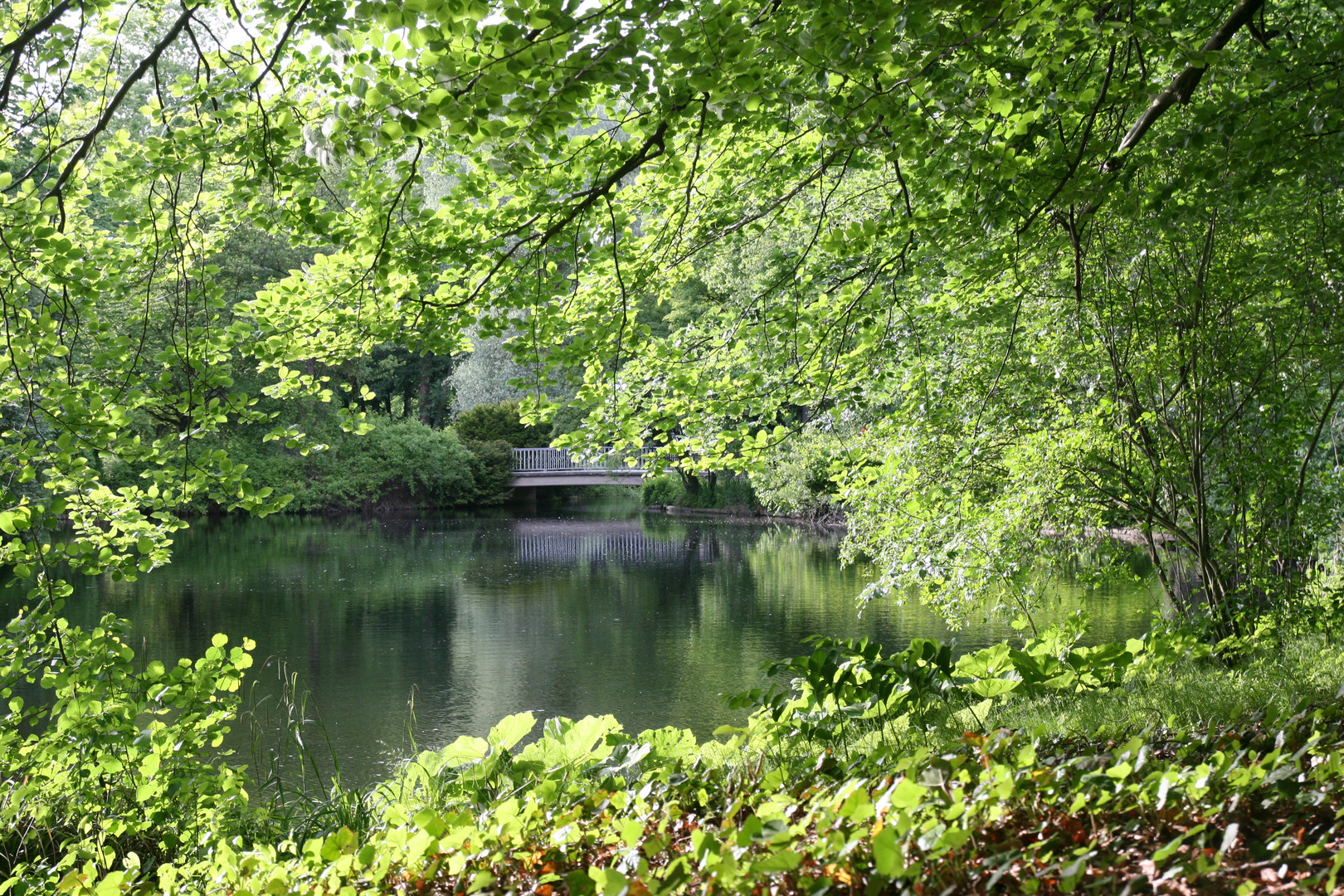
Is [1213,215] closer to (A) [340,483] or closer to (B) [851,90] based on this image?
(B) [851,90]

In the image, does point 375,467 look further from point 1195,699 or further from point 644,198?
point 1195,699

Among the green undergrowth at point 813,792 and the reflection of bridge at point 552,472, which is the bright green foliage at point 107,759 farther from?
the reflection of bridge at point 552,472

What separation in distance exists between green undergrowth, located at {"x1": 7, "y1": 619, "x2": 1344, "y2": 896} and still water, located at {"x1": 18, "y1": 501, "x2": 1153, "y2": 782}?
9.34ft

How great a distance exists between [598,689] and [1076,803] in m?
7.76

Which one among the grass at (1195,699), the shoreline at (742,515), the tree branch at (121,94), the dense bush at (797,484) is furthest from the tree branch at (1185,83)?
the shoreline at (742,515)

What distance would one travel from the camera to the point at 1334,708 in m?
2.91

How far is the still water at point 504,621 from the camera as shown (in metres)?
8.89

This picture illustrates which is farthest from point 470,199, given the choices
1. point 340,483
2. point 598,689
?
point 340,483

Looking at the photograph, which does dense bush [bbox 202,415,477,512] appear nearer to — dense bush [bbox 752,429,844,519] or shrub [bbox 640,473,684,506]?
shrub [bbox 640,473,684,506]

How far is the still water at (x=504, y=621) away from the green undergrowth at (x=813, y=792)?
2845 millimetres

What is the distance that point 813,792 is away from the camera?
259 cm


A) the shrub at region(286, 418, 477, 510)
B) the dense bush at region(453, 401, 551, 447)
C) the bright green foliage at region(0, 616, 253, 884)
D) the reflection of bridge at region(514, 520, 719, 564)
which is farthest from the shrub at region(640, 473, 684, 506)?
the bright green foliage at region(0, 616, 253, 884)

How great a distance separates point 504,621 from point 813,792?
10.9m

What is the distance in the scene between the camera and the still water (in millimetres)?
8891
